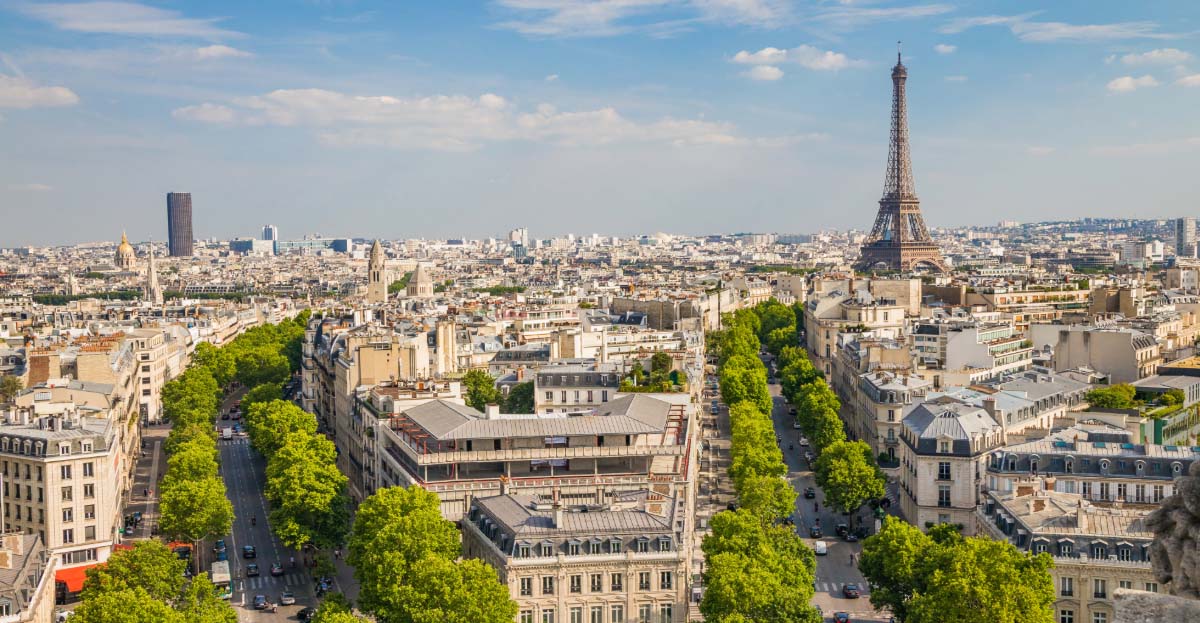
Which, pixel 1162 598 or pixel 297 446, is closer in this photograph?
pixel 1162 598

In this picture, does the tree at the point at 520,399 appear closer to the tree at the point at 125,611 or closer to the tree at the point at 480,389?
the tree at the point at 480,389

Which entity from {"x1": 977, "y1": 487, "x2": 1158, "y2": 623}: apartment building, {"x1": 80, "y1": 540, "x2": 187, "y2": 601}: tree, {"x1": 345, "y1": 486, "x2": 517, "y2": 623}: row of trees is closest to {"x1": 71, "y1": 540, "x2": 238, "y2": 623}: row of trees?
{"x1": 80, "y1": 540, "x2": 187, "y2": 601}: tree

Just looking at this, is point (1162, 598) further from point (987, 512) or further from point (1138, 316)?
point (1138, 316)

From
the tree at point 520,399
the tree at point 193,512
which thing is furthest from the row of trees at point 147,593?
the tree at point 520,399

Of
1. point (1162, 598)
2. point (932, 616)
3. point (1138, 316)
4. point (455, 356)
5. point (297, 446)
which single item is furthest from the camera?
point (1138, 316)

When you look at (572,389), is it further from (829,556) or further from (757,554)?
(757,554)

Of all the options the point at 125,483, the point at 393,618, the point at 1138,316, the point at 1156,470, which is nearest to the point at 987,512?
the point at 1156,470
